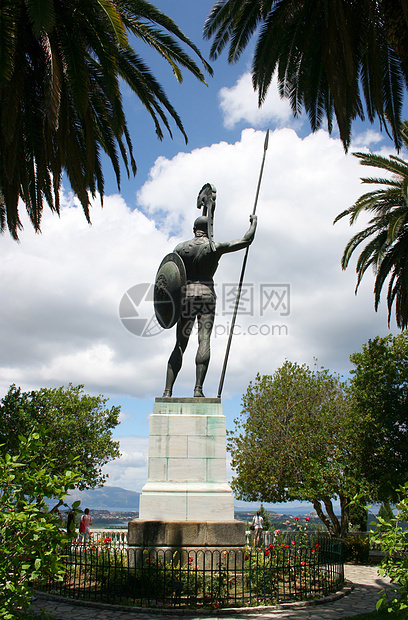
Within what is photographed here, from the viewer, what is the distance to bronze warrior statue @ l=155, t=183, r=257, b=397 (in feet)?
31.2

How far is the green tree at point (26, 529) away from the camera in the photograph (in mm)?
3887

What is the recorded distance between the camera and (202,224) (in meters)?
10.1

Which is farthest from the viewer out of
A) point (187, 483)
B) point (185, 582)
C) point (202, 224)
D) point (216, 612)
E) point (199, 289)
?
point (202, 224)

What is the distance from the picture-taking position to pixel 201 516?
8219 mm

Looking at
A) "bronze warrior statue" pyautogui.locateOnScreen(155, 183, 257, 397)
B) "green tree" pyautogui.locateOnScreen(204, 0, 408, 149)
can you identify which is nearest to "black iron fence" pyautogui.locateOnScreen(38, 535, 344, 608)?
"bronze warrior statue" pyautogui.locateOnScreen(155, 183, 257, 397)

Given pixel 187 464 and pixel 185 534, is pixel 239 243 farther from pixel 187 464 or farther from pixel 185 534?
pixel 185 534

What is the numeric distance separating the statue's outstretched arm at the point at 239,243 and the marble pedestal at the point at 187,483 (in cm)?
291

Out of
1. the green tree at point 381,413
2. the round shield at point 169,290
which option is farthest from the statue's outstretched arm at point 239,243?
the green tree at point 381,413

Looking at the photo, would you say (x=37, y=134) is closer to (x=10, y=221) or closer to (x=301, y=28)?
(x=10, y=221)

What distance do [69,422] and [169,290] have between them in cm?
1762

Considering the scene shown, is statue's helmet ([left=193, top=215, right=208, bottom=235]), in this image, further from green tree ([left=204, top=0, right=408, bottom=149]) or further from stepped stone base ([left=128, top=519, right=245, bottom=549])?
stepped stone base ([left=128, top=519, right=245, bottom=549])

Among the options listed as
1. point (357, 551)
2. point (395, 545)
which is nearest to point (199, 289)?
point (395, 545)

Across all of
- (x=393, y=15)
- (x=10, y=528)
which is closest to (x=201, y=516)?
(x=10, y=528)

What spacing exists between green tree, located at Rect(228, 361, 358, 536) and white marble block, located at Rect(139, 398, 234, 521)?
1145 centimetres
